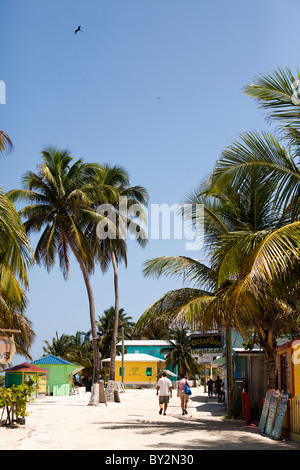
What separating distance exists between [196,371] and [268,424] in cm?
5160

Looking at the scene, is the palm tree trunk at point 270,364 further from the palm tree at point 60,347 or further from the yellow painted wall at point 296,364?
the palm tree at point 60,347

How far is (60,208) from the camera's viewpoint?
25.0 m

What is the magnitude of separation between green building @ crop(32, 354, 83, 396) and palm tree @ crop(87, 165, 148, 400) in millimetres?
8578

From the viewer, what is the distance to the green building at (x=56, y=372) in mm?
37594

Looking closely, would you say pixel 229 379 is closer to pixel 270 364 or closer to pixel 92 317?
pixel 270 364

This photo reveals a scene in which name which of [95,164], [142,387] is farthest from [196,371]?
[95,164]

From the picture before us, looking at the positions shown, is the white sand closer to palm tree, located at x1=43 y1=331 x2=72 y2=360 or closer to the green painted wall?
the green painted wall

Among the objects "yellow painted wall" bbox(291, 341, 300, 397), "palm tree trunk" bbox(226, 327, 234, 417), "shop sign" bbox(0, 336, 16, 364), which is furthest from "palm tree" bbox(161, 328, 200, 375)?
"yellow painted wall" bbox(291, 341, 300, 397)

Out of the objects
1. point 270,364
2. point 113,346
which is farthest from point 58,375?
point 270,364

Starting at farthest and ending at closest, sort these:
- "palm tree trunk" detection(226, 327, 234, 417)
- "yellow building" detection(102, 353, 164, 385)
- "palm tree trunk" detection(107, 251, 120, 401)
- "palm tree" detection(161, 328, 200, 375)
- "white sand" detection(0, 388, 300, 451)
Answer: "palm tree" detection(161, 328, 200, 375) → "yellow building" detection(102, 353, 164, 385) → "palm tree trunk" detection(107, 251, 120, 401) → "palm tree trunk" detection(226, 327, 234, 417) → "white sand" detection(0, 388, 300, 451)

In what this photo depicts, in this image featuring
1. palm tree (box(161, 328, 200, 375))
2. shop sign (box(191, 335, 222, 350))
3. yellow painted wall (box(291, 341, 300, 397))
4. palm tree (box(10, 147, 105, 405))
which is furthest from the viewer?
palm tree (box(161, 328, 200, 375))

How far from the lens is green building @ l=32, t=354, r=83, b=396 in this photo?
123 feet

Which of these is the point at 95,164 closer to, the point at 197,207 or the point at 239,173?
the point at 197,207

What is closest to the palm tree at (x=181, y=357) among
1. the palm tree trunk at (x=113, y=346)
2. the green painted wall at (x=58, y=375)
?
the green painted wall at (x=58, y=375)
